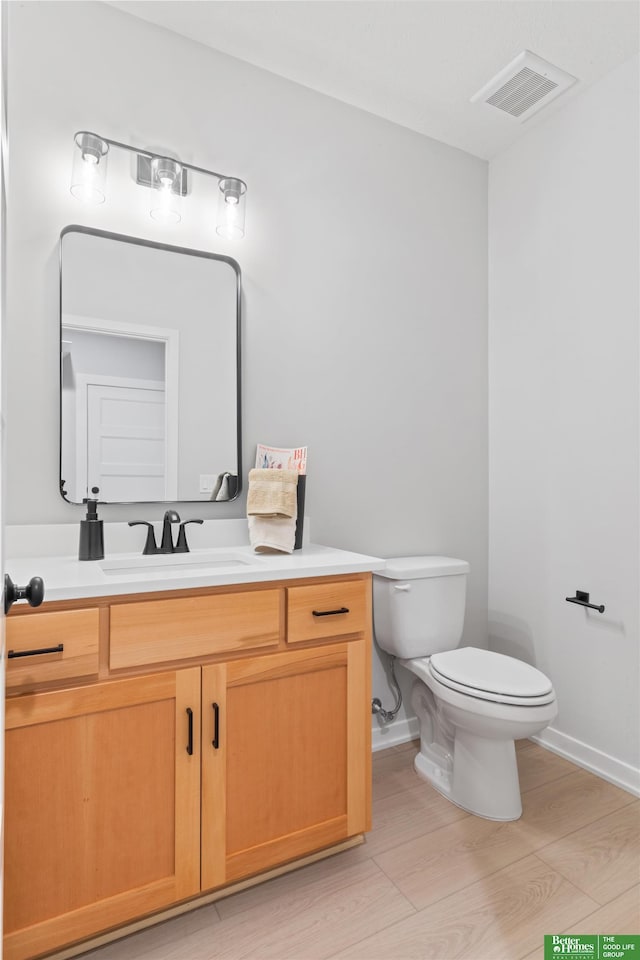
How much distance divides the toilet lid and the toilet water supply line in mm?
309

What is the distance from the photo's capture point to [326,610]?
1.54 metres

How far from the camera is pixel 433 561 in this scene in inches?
86.7

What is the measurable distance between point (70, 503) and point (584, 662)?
76.9 inches

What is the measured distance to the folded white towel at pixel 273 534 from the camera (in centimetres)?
176

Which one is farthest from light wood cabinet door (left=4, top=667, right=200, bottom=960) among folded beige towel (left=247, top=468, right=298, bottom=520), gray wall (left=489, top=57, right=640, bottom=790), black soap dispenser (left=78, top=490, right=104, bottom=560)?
gray wall (left=489, top=57, right=640, bottom=790)

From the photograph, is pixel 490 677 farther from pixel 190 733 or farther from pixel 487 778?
pixel 190 733

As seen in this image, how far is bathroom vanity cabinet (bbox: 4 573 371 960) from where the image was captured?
117 cm

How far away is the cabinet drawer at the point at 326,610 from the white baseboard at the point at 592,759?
46.8 inches

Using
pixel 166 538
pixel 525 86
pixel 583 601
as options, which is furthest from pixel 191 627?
pixel 525 86

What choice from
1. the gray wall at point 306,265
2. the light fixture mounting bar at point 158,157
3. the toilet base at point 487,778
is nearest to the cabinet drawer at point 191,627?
the gray wall at point 306,265

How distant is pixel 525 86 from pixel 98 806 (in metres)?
2.71

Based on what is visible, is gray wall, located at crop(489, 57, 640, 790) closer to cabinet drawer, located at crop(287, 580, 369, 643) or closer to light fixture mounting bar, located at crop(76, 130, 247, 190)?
cabinet drawer, located at crop(287, 580, 369, 643)

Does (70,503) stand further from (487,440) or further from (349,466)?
(487,440)

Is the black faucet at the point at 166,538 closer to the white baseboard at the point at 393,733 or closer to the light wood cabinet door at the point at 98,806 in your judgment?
the light wood cabinet door at the point at 98,806
